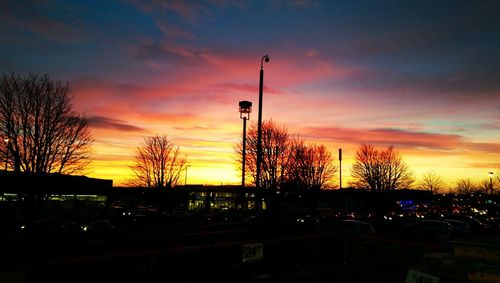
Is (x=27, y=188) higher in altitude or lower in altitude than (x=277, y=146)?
lower

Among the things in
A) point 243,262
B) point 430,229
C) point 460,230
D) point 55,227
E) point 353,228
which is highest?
point 243,262

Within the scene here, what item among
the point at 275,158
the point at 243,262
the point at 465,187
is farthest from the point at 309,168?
the point at 465,187

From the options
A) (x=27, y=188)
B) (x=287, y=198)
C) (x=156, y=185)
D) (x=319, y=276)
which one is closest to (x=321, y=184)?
(x=287, y=198)

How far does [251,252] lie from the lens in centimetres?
715

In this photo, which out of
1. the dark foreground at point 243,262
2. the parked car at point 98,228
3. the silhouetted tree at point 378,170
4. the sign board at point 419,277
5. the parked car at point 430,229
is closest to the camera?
the sign board at point 419,277

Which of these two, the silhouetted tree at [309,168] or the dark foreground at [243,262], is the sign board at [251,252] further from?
the silhouetted tree at [309,168]

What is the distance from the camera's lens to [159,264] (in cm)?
660

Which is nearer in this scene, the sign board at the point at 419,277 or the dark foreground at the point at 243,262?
the sign board at the point at 419,277

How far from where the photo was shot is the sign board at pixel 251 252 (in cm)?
706

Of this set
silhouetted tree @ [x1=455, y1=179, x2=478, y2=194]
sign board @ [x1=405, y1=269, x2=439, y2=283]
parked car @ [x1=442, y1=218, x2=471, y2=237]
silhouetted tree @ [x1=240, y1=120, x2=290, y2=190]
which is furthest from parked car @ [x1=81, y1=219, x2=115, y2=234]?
silhouetted tree @ [x1=455, y1=179, x2=478, y2=194]

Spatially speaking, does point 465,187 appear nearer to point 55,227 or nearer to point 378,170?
point 378,170

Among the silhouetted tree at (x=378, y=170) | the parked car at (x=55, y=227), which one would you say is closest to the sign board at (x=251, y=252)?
the parked car at (x=55, y=227)

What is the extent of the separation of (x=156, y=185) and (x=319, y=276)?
137ft

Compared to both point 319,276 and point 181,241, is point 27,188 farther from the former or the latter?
point 319,276
